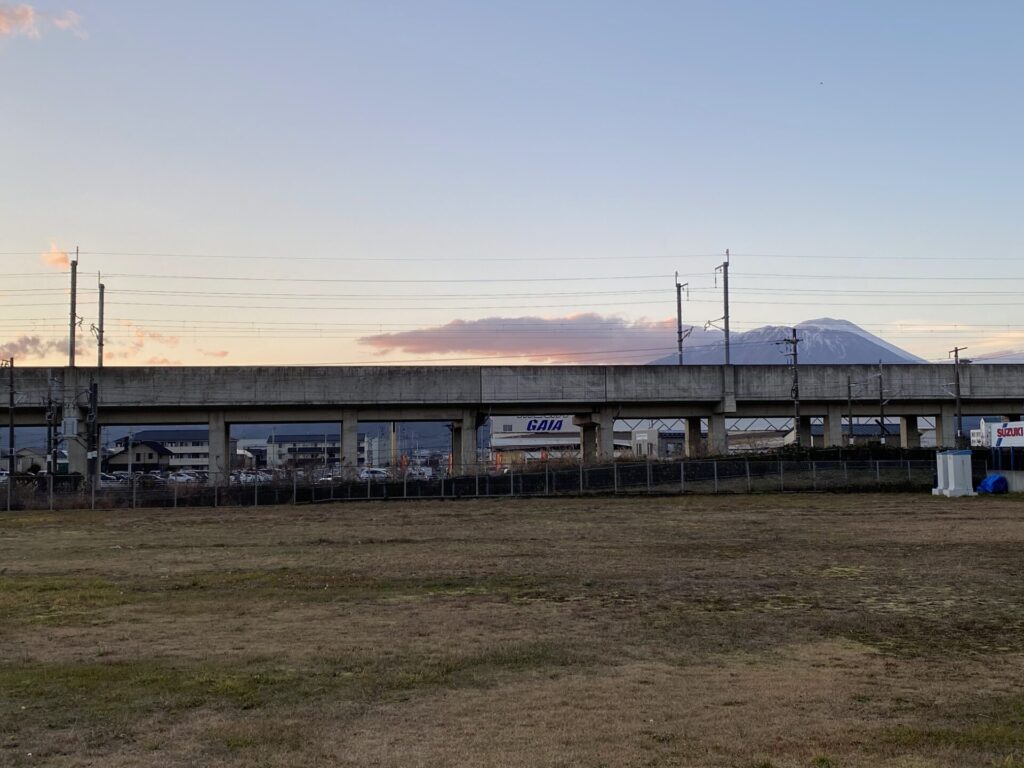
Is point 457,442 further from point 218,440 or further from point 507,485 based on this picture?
point 507,485

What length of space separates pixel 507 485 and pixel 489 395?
12.7m

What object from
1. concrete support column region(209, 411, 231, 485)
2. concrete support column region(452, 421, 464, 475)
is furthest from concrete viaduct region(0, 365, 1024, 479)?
concrete support column region(452, 421, 464, 475)

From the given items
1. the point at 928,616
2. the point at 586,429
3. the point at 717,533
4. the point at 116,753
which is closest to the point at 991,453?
the point at 586,429

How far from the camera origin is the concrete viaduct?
59.7 m

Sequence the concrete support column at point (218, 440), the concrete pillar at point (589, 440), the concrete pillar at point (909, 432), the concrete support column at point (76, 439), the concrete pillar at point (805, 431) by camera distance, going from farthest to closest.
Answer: the concrete pillar at point (805, 431)
the concrete pillar at point (909, 432)
the concrete pillar at point (589, 440)
the concrete support column at point (218, 440)
the concrete support column at point (76, 439)

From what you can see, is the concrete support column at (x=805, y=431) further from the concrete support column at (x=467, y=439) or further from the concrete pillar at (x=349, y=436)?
the concrete pillar at (x=349, y=436)

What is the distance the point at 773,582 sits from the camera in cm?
2006

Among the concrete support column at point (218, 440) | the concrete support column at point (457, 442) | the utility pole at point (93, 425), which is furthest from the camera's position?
the concrete support column at point (457, 442)

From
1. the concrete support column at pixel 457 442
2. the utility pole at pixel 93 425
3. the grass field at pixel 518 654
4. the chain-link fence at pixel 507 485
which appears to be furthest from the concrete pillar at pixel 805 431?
the utility pole at pixel 93 425

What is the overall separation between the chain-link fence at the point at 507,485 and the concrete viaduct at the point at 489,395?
6.13 m

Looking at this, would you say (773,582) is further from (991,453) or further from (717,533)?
(991,453)

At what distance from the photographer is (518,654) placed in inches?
508

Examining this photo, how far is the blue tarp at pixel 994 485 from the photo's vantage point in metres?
53.2

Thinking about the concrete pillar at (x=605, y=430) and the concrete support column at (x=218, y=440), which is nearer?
the concrete support column at (x=218, y=440)
